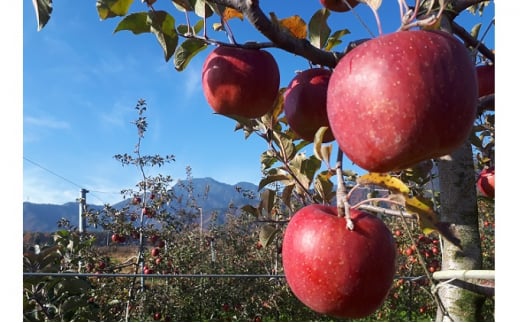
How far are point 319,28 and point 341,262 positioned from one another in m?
0.45

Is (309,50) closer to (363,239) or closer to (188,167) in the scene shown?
(363,239)

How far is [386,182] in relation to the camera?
1.64ft

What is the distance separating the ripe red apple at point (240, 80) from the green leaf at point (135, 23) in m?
0.11

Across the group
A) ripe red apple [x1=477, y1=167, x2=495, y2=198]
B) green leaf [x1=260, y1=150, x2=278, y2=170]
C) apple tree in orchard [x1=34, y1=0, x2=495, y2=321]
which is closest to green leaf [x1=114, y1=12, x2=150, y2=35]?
apple tree in orchard [x1=34, y1=0, x2=495, y2=321]

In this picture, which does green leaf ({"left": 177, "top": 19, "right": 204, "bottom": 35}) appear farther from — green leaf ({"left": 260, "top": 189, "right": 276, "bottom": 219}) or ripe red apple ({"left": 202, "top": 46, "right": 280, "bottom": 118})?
green leaf ({"left": 260, "top": 189, "right": 276, "bottom": 219})

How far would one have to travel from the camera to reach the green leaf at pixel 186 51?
2.30 ft

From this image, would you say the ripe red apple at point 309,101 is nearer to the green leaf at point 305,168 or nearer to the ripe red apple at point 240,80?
the ripe red apple at point 240,80

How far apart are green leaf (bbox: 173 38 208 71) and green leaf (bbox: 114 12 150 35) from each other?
0.06 m

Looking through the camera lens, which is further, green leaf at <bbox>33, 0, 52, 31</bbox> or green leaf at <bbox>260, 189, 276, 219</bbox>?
green leaf at <bbox>260, 189, 276, 219</bbox>

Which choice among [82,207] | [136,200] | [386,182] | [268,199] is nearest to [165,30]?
[386,182]

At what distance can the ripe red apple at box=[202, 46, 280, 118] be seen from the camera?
0.65 m

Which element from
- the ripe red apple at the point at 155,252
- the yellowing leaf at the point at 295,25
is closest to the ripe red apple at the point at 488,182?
the yellowing leaf at the point at 295,25

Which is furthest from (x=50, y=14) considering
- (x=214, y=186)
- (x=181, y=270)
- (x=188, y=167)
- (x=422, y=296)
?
(x=214, y=186)

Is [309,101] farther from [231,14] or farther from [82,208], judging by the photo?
[82,208]
